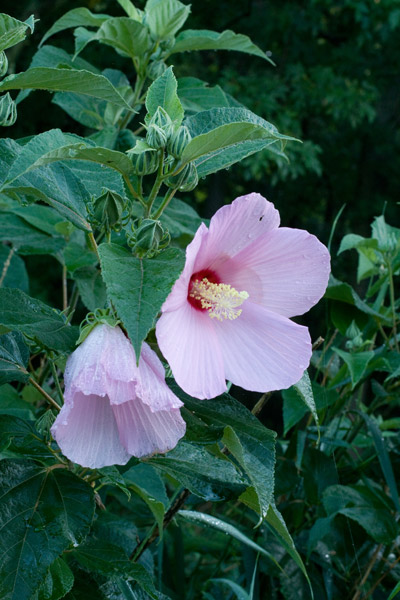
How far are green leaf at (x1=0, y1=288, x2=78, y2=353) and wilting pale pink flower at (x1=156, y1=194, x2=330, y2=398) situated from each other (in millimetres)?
99

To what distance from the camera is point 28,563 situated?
655mm

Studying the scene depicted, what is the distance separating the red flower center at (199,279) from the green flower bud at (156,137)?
125 millimetres

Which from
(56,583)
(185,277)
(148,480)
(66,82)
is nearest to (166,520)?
(148,480)

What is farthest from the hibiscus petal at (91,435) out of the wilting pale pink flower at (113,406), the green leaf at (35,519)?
the green leaf at (35,519)

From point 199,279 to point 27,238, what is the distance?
1.77 ft

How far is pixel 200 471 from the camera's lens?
729mm

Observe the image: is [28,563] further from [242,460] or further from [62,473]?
[242,460]

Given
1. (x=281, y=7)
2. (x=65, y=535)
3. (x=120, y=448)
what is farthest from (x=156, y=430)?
(x=281, y=7)

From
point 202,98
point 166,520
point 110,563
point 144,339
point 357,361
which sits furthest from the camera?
point 202,98

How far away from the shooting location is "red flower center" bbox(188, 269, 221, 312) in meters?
0.67

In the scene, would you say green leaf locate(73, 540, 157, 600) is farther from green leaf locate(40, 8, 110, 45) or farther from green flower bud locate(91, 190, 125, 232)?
green leaf locate(40, 8, 110, 45)

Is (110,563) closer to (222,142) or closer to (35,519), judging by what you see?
(35,519)

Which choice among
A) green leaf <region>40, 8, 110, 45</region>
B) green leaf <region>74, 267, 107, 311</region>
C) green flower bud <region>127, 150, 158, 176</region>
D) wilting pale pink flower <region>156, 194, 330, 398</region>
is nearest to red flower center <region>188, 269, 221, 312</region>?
wilting pale pink flower <region>156, 194, 330, 398</region>

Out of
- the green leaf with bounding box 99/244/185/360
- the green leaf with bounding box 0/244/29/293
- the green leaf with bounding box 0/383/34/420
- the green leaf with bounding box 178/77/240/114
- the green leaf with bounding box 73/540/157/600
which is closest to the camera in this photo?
the green leaf with bounding box 99/244/185/360
